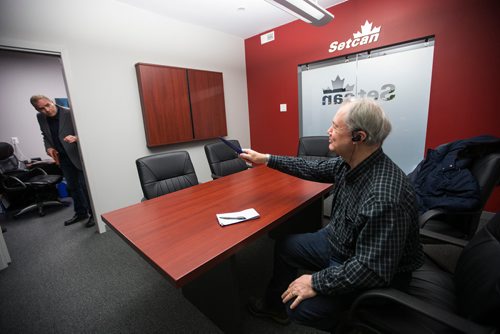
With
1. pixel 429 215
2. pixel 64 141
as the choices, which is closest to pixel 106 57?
pixel 64 141

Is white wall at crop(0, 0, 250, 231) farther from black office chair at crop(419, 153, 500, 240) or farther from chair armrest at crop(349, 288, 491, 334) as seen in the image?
black office chair at crop(419, 153, 500, 240)

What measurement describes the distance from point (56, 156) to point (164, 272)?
290 cm

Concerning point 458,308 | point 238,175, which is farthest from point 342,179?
point 238,175

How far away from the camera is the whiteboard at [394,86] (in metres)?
2.76

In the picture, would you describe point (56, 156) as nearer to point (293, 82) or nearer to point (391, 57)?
point (293, 82)

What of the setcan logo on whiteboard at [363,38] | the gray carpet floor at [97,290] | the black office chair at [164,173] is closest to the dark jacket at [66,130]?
the gray carpet floor at [97,290]

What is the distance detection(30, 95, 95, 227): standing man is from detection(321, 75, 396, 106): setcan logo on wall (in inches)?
132

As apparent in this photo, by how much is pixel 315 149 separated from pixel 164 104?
209 centimetres

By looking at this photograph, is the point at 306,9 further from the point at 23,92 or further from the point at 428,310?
the point at 23,92

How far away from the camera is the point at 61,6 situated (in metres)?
2.34

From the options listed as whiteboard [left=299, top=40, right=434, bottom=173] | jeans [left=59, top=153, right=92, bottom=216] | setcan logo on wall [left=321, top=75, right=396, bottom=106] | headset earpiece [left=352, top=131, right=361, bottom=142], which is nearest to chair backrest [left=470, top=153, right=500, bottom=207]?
headset earpiece [left=352, top=131, right=361, bottom=142]

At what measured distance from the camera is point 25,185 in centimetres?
326

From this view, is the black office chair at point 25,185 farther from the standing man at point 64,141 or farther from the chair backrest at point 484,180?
the chair backrest at point 484,180

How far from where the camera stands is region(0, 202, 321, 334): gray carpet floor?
1495 millimetres
